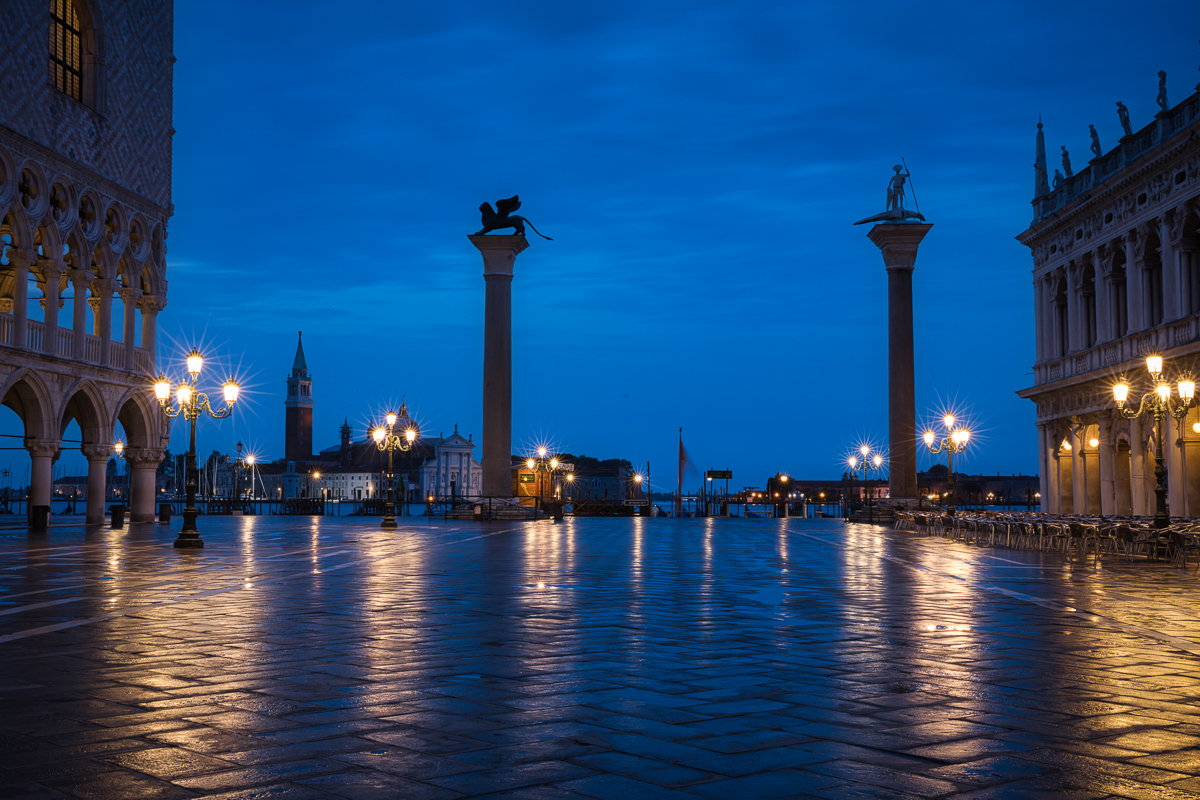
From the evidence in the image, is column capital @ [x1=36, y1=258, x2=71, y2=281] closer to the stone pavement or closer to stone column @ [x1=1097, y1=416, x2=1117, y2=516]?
the stone pavement

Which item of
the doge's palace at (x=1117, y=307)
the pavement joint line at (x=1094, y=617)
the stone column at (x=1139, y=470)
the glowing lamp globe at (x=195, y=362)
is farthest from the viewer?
the stone column at (x=1139, y=470)

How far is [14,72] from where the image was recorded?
28031mm

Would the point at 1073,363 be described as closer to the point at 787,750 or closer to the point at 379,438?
the point at 379,438

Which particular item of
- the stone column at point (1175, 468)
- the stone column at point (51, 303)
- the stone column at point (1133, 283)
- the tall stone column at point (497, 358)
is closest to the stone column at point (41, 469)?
the stone column at point (51, 303)

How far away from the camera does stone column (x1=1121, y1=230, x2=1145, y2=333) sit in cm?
3688

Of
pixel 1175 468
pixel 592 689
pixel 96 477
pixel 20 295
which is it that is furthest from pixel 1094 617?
pixel 96 477

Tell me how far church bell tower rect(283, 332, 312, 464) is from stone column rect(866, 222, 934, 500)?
162 metres

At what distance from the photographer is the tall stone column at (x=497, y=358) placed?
136 ft

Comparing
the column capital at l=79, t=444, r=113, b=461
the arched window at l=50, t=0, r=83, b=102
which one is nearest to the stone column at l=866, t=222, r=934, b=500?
the column capital at l=79, t=444, r=113, b=461

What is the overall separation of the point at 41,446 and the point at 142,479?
287 inches

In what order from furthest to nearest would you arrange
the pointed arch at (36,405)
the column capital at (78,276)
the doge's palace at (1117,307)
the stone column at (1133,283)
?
the stone column at (1133,283) < the doge's palace at (1117,307) < the column capital at (78,276) < the pointed arch at (36,405)

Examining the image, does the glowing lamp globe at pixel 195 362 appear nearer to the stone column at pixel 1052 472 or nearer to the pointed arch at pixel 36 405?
the pointed arch at pixel 36 405

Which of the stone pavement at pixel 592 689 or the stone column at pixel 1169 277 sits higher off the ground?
the stone column at pixel 1169 277

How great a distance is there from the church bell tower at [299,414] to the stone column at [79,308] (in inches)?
6382
